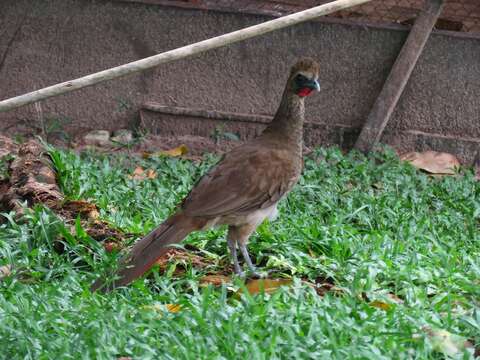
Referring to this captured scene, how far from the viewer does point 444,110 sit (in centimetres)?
902

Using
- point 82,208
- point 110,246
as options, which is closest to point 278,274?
point 110,246

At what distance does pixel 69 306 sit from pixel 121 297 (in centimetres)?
31

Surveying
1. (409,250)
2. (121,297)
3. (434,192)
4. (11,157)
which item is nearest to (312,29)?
(434,192)

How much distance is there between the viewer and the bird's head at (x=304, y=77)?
5.83 m

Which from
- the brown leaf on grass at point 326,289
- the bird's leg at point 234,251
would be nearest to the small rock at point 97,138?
the bird's leg at point 234,251

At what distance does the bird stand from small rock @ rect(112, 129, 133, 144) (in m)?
3.11

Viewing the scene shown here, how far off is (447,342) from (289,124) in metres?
2.04

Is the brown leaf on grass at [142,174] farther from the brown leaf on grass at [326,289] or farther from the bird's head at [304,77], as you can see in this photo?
the brown leaf on grass at [326,289]

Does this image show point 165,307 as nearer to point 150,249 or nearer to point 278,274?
point 150,249

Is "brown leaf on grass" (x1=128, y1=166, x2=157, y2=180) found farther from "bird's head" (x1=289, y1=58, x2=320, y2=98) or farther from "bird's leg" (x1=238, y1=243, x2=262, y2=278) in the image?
"bird's leg" (x1=238, y1=243, x2=262, y2=278)

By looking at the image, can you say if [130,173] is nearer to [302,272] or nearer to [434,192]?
[434,192]

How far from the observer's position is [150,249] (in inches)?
203

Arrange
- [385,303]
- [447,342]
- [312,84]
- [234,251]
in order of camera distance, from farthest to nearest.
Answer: [312,84], [234,251], [385,303], [447,342]

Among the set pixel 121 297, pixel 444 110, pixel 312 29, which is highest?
pixel 312 29
